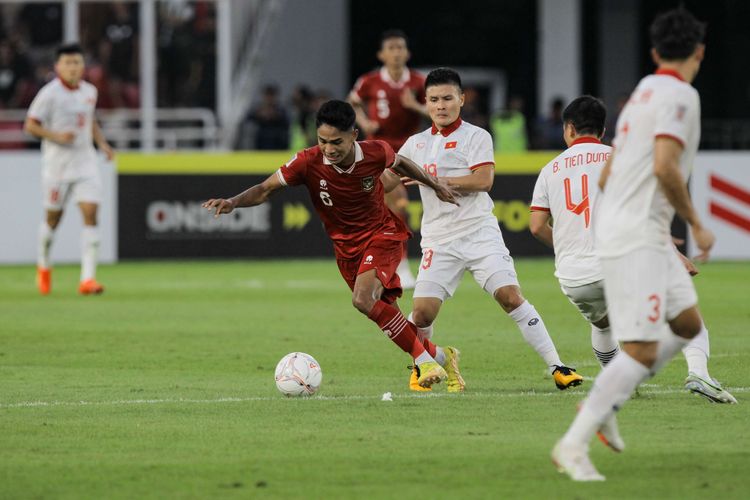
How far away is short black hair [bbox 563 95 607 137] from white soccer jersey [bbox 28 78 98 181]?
9.06 m

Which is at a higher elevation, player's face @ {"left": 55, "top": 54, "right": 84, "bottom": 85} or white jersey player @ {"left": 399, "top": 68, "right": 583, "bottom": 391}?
player's face @ {"left": 55, "top": 54, "right": 84, "bottom": 85}

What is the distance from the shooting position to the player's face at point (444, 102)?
9.38m

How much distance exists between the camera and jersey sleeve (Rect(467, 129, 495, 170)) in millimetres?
9328

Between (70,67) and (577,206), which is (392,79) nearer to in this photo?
(70,67)

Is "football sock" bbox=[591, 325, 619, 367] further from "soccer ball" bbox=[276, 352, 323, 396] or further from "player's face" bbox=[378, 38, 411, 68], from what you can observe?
"player's face" bbox=[378, 38, 411, 68]

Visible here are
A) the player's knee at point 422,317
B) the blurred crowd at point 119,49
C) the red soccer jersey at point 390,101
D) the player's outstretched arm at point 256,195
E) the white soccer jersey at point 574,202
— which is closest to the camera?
the player's outstretched arm at point 256,195

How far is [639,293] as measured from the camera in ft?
19.9

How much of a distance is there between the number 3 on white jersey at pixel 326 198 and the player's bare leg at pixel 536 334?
118 cm

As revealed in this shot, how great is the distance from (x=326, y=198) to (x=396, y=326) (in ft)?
3.00

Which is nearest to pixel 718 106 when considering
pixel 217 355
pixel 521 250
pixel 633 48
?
pixel 633 48

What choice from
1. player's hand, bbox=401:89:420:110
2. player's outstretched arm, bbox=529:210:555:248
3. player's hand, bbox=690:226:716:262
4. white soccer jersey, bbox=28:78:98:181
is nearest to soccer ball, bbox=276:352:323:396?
player's outstretched arm, bbox=529:210:555:248

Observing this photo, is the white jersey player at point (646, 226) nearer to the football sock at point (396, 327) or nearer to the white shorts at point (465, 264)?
the football sock at point (396, 327)

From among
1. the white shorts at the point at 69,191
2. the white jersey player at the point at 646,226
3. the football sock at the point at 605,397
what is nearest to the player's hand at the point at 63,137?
the white shorts at the point at 69,191

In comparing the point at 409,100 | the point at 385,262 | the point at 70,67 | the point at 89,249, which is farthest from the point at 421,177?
the point at 70,67
